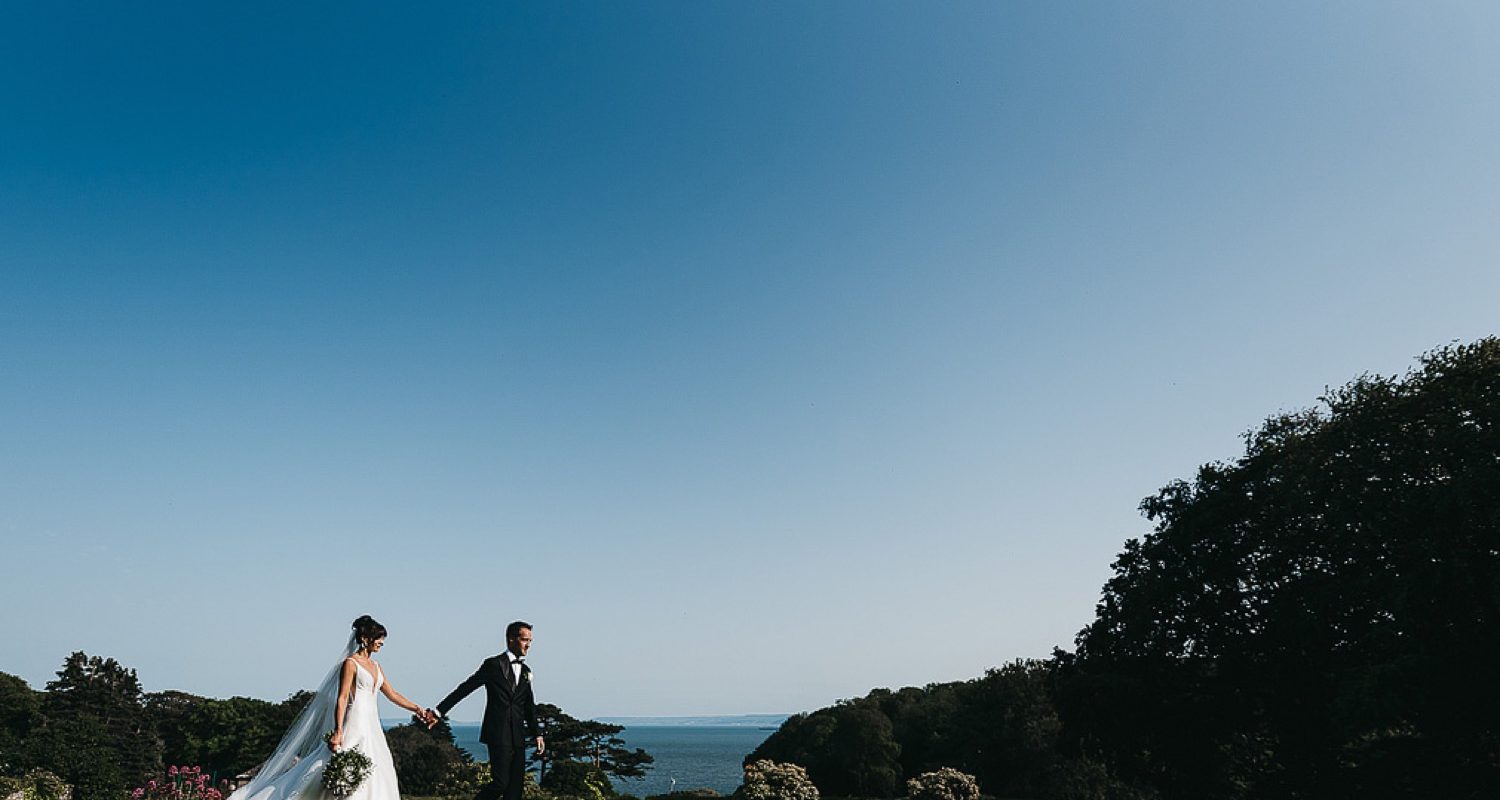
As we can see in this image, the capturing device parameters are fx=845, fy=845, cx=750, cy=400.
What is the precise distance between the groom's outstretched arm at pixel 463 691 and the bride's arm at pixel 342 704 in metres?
1.22

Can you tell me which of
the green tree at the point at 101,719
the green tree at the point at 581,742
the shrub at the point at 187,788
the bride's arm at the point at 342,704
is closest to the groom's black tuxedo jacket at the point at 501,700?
the bride's arm at the point at 342,704

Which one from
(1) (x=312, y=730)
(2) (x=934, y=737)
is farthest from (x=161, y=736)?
(1) (x=312, y=730)

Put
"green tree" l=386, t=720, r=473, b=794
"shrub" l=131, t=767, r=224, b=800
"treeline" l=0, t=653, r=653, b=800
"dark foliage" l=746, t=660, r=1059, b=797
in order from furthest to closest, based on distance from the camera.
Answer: "green tree" l=386, t=720, r=473, b=794, "treeline" l=0, t=653, r=653, b=800, "dark foliage" l=746, t=660, r=1059, b=797, "shrub" l=131, t=767, r=224, b=800

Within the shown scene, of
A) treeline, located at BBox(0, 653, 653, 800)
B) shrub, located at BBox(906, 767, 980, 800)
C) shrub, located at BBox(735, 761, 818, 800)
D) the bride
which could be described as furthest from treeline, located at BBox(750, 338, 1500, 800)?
treeline, located at BBox(0, 653, 653, 800)

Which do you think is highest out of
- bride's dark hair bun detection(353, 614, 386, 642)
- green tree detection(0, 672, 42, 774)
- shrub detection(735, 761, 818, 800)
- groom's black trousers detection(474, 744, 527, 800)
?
green tree detection(0, 672, 42, 774)

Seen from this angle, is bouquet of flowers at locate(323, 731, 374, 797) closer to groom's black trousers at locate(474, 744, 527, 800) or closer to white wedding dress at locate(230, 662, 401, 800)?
white wedding dress at locate(230, 662, 401, 800)

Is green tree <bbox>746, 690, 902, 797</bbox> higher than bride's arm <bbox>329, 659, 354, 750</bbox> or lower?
lower

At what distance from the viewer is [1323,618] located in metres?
22.0

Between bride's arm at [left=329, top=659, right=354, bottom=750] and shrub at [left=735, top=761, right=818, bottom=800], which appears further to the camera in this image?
shrub at [left=735, top=761, right=818, bottom=800]

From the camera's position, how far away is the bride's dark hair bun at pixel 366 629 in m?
9.74

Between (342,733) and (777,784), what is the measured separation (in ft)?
66.3

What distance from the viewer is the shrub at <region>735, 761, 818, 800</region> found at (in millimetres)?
26469

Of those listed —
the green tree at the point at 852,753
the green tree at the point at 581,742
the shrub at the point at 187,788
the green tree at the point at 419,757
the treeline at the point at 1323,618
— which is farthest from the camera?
the green tree at the point at 419,757

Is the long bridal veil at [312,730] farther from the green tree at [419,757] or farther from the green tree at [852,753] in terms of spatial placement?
the green tree at [419,757]
